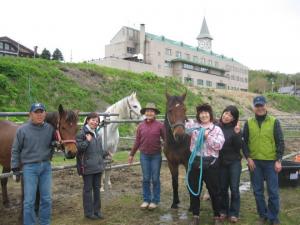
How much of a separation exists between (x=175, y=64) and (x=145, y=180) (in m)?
50.0

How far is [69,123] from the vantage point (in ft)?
14.4

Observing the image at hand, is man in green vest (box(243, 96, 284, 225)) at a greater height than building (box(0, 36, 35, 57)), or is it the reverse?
building (box(0, 36, 35, 57))

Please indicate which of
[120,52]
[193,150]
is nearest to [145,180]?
[193,150]

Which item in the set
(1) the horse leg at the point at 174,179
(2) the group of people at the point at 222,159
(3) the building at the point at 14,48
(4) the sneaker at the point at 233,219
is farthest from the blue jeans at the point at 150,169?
(3) the building at the point at 14,48

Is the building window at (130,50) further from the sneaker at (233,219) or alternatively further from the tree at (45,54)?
the sneaker at (233,219)

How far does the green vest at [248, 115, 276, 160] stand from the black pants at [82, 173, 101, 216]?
229cm

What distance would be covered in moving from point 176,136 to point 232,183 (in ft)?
3.40

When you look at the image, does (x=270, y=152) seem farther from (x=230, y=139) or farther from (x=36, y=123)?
(x=36, y=123)

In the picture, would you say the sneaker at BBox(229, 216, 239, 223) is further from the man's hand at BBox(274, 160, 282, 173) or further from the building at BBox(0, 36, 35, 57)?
the building at BBox(0, 36, 35, 57)

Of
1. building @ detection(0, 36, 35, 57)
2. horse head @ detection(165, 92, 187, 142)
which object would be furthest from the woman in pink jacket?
building @ detection(0, 36, 35, 57)

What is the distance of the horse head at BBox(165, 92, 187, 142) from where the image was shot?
189 inches

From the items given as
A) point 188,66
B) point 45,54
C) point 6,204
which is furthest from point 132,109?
point 188,66

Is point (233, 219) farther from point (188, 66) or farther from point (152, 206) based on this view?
point (188, 66)

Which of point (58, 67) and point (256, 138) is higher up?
point (58, 67)
